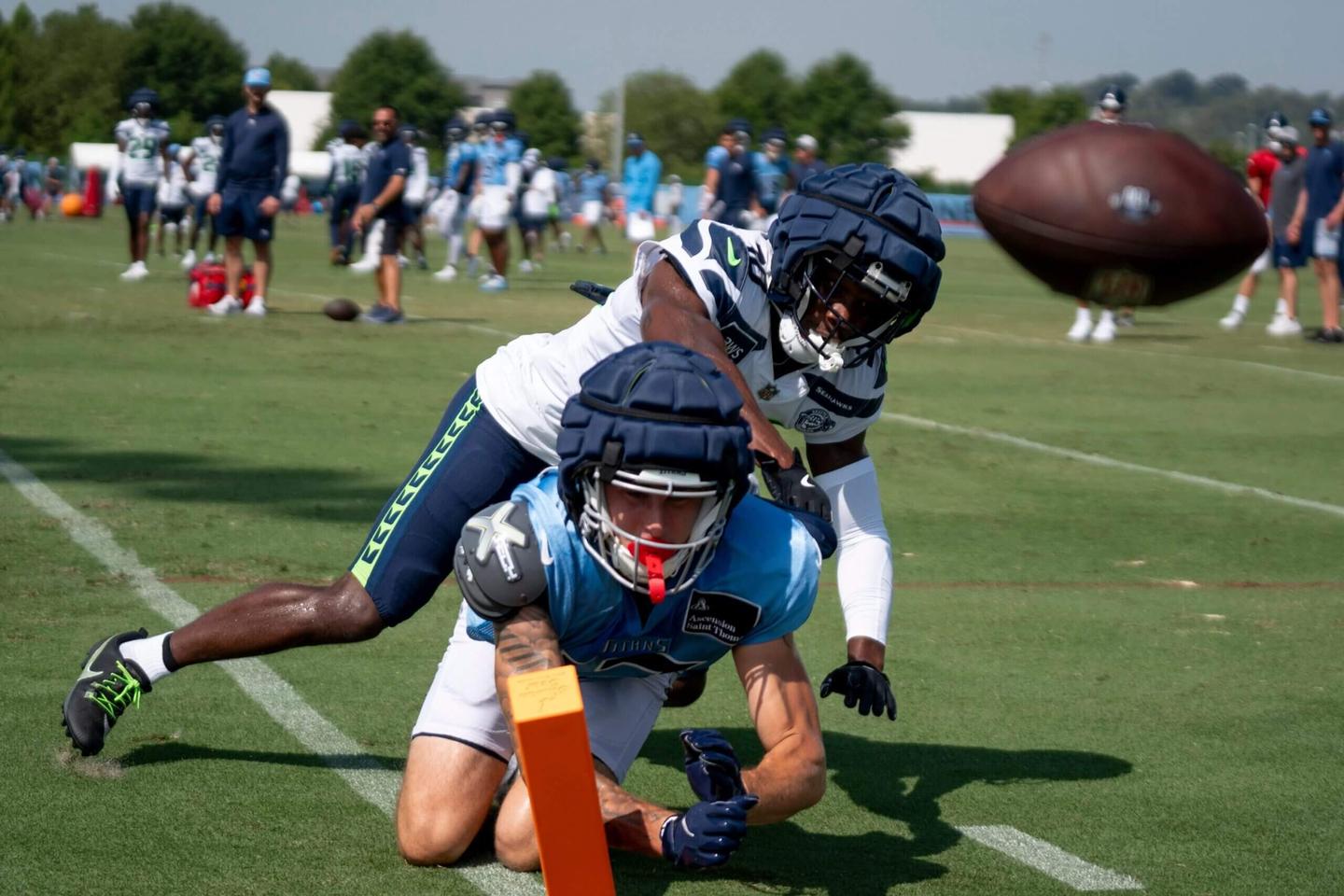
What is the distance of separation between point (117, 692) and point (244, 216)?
10.6 metres

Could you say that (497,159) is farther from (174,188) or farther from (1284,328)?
(1284,328)

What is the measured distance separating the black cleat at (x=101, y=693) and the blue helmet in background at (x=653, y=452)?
1.62 m

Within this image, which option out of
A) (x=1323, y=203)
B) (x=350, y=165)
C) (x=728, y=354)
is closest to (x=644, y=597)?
(x=728, y=354)

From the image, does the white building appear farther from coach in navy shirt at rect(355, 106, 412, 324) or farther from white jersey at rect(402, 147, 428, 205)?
coach in navy shirt at rect(355, 106, 412, 324)

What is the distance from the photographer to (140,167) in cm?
1800

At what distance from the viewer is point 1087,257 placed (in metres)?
4.42

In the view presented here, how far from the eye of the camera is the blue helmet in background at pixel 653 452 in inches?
127

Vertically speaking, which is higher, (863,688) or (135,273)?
(863,688)

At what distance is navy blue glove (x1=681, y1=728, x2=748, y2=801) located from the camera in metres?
3.27

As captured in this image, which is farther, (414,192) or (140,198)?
(414,192)

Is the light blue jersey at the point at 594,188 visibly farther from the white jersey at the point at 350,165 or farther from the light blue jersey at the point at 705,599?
the light blue jersey at the point at 705,599

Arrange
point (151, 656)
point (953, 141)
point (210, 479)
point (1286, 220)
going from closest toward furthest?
point (151, 656), point (210, 479), point (1286, 220), point (953, 141)

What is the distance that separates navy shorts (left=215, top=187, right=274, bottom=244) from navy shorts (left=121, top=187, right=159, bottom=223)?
4.23 meters

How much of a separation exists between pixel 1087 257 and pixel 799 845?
1660 millimetres
